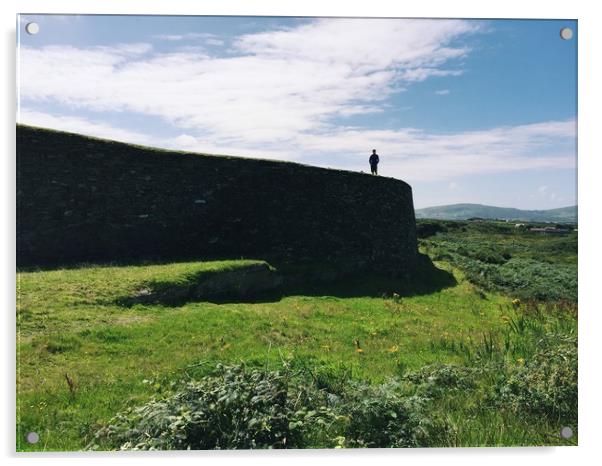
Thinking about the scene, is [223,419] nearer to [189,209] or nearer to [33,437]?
[33,437]

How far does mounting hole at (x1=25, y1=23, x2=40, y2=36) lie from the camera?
5184mm

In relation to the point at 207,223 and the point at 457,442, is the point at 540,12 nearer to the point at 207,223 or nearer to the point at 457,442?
the point at 457,442

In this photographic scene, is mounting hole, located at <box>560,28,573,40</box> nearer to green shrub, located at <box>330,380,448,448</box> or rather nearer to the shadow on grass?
green shrub, located at <box>330,380,448,448</box>

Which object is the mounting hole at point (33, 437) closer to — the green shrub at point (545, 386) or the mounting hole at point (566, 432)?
the green shrub at point (545, 386)

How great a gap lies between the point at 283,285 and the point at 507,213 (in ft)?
14.6

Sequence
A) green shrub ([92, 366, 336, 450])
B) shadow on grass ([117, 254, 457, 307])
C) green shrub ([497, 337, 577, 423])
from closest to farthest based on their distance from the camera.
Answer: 1. green shrub ([92, 366, 336, 450])
2. green shrub ([497, 337, 577, 423])
3. shadow on grass ([117, 254, 457, 307])

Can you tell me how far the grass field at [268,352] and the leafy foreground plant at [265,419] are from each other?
0.10 meters

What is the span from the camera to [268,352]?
5.44m

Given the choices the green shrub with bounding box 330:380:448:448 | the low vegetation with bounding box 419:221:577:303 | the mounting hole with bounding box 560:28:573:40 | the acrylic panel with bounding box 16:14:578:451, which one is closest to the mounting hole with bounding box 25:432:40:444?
the acrylic panel with bounding box 16:14:578:451

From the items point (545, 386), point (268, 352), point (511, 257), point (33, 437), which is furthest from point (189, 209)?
point (545, 386)

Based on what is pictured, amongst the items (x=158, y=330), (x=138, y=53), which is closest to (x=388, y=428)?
(x=158, y=330)

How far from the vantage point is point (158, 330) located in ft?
19.1

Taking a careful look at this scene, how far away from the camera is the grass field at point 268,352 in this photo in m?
4.59

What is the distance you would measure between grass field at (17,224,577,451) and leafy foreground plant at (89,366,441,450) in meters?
0.10
